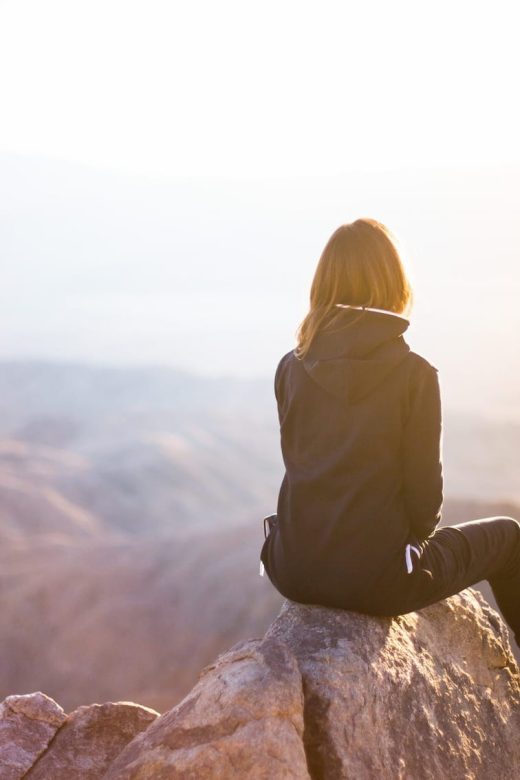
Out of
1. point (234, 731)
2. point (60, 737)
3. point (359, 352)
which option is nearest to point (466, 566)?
point (359, 352)

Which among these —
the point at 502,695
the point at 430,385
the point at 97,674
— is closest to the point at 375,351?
the point at 430,385

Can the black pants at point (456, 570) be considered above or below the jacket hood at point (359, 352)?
below

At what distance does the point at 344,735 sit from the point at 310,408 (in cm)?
103

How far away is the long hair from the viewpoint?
309 centimetres

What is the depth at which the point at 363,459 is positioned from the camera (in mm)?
3006

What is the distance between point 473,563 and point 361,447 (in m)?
0.70

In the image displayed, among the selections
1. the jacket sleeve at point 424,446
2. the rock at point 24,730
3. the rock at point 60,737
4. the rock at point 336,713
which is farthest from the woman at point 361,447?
the rock at point 24,730

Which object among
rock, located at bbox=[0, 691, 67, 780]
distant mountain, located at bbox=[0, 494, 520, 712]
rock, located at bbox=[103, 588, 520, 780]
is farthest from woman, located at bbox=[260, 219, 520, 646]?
distant mountain, located at bbox=[0, 494, 520, 712]

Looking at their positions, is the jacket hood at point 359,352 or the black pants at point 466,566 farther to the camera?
the black pants at point 466,566

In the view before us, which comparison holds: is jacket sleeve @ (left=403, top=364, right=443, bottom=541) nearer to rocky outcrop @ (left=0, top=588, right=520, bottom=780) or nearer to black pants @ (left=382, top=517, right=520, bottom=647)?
black pants @ (left=382, top=517, right=520, bottom=647)

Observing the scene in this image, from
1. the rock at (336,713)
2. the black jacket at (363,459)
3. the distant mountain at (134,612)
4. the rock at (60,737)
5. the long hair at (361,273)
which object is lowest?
the distant mountain at (134,612)

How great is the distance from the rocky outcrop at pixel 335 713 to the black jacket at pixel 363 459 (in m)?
0.20

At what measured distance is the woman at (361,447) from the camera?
118 inches

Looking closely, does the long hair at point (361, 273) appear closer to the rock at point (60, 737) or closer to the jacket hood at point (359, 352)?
the jacket hood at point (359, 352)
